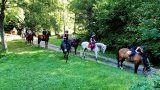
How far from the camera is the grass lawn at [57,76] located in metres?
19.1

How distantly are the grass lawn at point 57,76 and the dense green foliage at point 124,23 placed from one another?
269 inches

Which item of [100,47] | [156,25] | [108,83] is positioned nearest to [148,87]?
[108,83]

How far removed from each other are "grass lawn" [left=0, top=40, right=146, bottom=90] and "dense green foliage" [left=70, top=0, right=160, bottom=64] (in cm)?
683

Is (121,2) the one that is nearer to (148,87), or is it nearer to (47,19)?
(47,19)

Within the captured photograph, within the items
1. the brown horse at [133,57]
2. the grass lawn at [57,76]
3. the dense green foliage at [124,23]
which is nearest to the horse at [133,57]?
the brown horse at [133,57]

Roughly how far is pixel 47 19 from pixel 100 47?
19.6ft

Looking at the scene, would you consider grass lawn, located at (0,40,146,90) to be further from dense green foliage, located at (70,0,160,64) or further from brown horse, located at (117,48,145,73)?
dense green foliage, located at (70,0,160,64)

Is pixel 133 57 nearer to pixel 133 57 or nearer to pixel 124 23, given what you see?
pixel 133 57

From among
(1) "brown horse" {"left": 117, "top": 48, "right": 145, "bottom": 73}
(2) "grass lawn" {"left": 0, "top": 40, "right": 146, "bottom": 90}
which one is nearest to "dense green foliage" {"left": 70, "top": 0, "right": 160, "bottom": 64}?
(1) "brown horse" {"left": 117, "top": 48, "right": 145, "bottom": 73}

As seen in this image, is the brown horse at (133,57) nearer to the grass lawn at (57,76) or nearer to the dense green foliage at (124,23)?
the dense green foliage at (124,23)

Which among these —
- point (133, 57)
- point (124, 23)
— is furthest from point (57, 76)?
point (124, 23)

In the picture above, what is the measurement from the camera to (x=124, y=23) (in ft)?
128

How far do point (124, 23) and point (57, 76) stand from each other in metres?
18.3

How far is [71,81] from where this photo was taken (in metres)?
20.2
